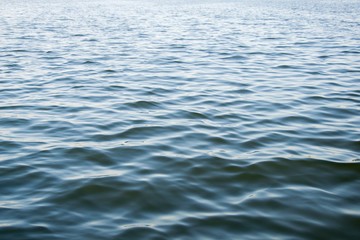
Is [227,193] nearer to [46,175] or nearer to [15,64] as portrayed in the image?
[46,175]

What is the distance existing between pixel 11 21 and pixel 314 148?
2155 cm

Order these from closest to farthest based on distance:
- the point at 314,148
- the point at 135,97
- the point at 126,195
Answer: the point at 126,195 → the point at 314,148 → the point at 135,97

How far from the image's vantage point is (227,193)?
4211 millimetres

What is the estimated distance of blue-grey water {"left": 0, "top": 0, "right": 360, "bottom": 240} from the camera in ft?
12.2

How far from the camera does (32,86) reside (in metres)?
8.60

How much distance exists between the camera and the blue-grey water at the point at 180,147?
372 cm

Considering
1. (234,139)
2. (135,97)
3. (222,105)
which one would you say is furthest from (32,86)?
(234,139)

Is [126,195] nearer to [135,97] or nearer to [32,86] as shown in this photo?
[135,97]

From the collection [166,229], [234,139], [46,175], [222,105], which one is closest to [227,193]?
[166,229]

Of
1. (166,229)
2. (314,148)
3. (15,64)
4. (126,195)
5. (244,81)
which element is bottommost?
(166,229)

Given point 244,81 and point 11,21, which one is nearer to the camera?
point 244,81

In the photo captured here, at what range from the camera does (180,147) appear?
5.38 m

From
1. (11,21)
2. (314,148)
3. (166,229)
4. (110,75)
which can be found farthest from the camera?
(11,21)

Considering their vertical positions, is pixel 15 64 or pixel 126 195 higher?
pixel 15 64
